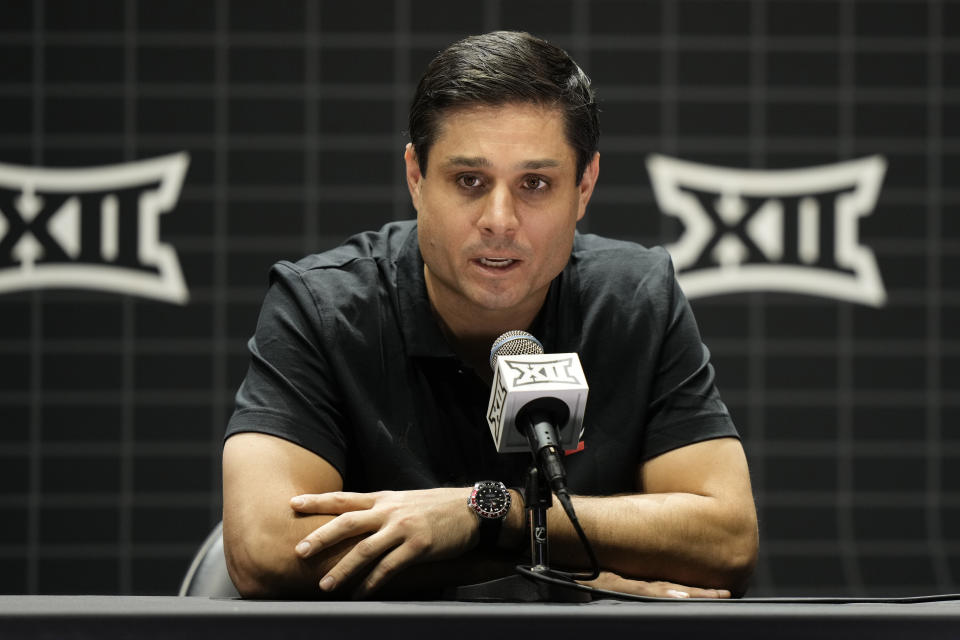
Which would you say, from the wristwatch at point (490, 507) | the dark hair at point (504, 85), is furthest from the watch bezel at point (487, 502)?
the dark hair at point (504, 85)

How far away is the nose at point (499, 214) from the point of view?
5.85 feet

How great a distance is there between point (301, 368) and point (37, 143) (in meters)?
2.79

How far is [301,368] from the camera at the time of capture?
1.85 m

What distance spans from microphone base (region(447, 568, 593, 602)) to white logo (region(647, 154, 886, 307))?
2.88 metres

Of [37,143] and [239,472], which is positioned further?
[37,143]

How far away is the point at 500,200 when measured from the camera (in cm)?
179

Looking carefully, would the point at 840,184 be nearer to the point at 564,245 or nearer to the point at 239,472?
the point at 564,245

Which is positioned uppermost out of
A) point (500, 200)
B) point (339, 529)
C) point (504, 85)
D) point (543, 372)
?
point (504, 85)

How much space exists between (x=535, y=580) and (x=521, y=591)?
0.36 ft

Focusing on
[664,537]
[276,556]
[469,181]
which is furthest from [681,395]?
[276,556]

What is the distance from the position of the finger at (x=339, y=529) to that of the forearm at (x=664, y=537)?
0.29 meters

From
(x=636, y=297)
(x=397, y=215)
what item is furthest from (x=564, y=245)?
(x=397, y=215)

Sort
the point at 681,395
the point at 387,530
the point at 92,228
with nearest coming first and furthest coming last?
the point at 387,530, the point at 681,395, the point at 92,228

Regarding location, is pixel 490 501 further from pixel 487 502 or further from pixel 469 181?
pixel 469 181
